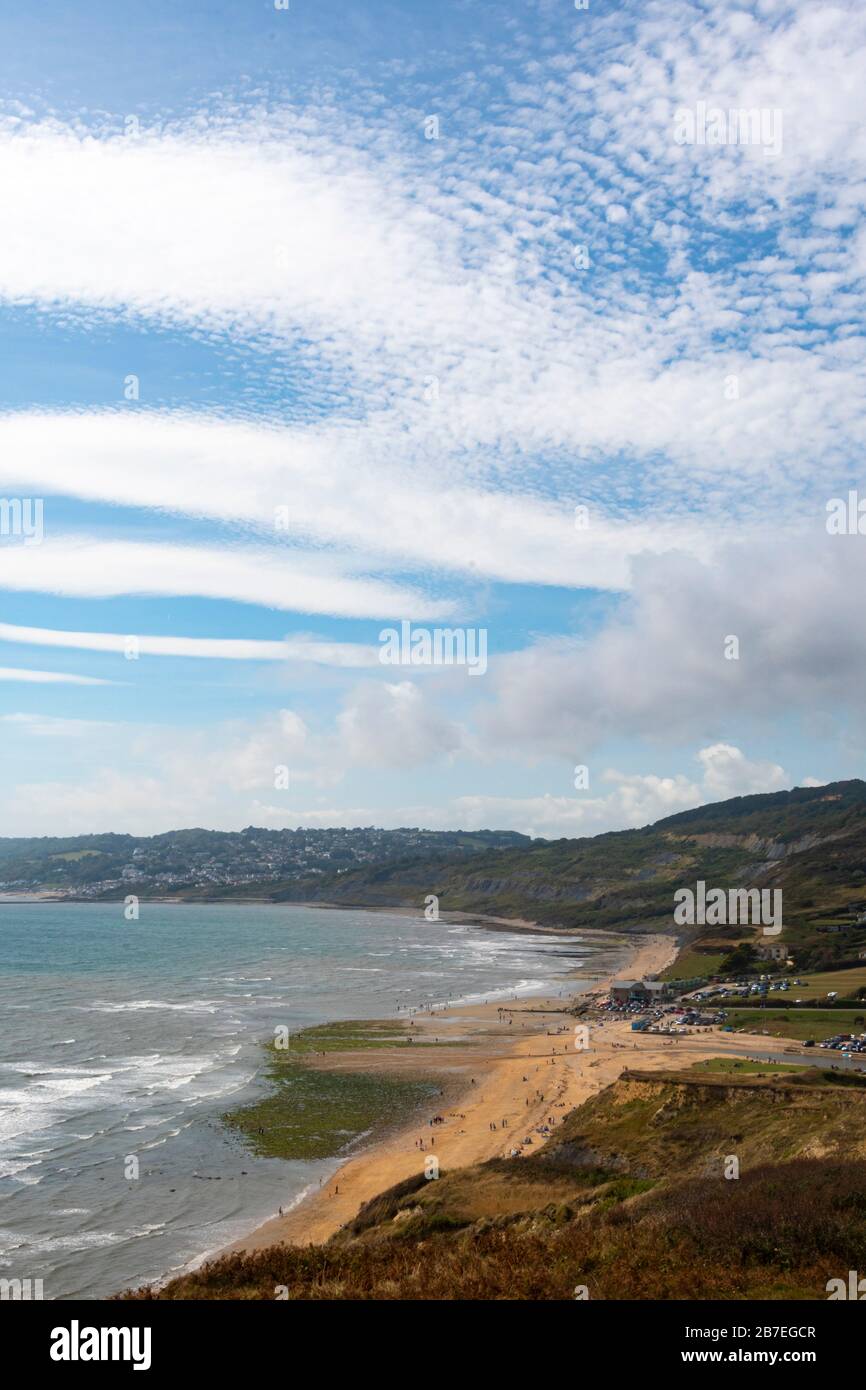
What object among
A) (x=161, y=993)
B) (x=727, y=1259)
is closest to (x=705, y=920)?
(x=161, y=993)

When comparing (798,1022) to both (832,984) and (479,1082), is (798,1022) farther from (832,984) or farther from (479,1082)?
(479,1082)

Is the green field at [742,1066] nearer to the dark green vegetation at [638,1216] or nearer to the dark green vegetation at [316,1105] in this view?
→ the dark green vegetation at [638,1216]

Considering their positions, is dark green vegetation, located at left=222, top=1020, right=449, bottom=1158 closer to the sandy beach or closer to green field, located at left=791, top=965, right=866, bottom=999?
the sandy beach

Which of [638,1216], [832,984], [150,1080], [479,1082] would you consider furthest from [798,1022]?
[638,1216]

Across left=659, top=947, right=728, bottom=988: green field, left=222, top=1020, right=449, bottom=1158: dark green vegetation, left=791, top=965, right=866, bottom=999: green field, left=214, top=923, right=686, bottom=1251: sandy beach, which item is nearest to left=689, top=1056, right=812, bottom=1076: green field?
left=214, top=923, right=686, bottom=1251: sandy beach

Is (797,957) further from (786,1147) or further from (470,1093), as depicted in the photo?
(786,1147)

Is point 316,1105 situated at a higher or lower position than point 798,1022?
lower
